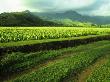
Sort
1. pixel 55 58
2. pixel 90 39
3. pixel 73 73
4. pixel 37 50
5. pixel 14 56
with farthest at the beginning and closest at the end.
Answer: pixel 90 39, pixel 37 50, pixel 55 58, pixel 14 56, pixel 73 73

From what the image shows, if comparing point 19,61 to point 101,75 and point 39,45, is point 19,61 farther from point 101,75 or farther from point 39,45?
point 39,45

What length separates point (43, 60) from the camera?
131 feet

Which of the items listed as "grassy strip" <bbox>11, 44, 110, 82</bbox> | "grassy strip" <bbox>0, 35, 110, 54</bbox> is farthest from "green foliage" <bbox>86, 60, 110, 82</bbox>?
"grassy strip" <bbox>0, 35, 110, 54</bbox>

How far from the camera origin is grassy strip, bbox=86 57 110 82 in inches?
1216

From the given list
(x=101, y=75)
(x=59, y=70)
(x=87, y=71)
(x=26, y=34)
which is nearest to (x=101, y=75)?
(x=101, y=75)

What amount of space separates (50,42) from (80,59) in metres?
13.4

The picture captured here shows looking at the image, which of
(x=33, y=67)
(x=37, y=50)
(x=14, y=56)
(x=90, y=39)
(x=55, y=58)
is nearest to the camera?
(x=33, y=67)

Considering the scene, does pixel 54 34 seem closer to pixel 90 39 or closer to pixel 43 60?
pixel 90 39

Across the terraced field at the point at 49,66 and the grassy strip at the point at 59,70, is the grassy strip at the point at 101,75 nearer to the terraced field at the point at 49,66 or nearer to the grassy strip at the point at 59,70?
the terraced field at the point at 49,66

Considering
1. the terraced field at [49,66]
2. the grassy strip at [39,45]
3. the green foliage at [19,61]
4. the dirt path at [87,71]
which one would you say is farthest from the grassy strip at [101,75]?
the grassy strip at [39,45]

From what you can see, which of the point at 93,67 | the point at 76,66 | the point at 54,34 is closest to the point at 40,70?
the point at 76,66

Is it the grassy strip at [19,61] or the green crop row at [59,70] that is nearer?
the green crop row at [59,70]

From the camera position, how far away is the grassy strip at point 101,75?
30.9 metres

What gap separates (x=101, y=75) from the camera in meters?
33.0
